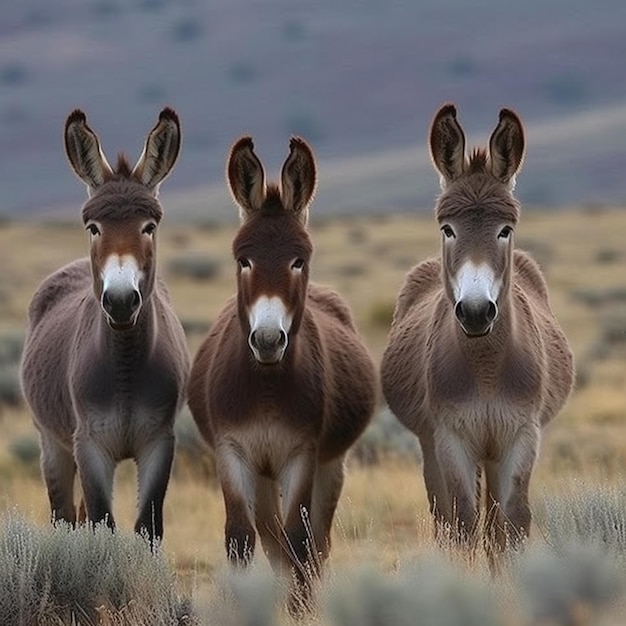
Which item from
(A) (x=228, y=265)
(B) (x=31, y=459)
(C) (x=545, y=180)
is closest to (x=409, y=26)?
(C) (x=545, y=180)

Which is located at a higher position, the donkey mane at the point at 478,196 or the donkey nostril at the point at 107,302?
the donkey mane at the point at 478,196

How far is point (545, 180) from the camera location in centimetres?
9475

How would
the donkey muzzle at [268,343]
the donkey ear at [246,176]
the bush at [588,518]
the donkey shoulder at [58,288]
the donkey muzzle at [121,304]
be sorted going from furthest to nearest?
the donkey shoulder at [58,288] < the donkey ear at [246,176] < the donkey muzzle at [121,304] < the donkey muzzle at [268,343] < the bush at [588,518]

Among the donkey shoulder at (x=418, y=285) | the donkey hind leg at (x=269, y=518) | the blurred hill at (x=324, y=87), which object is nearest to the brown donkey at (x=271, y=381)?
the donkey hind leg at (x=269, y=518)

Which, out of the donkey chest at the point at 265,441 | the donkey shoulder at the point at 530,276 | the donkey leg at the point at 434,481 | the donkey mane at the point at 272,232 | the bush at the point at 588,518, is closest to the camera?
the bush at the point at 588,518

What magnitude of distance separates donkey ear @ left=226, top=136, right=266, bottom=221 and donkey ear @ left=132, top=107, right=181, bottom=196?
0.54 metres

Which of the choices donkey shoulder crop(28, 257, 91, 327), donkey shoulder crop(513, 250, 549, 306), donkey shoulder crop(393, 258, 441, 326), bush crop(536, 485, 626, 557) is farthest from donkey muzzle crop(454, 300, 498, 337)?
donkey shoulder crop(28, 257, 91, 327)

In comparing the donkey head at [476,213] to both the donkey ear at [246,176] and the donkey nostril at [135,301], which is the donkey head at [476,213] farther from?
the donkey nostril at [135,301]

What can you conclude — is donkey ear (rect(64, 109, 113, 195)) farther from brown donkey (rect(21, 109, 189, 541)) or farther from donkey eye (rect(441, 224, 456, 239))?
donkey eye (rect(441, 224, 456, 239))

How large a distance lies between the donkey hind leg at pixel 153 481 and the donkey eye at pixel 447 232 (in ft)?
6.53

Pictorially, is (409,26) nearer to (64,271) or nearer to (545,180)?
(545,180)

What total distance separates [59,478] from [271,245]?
9.35 feet

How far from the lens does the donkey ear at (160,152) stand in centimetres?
819

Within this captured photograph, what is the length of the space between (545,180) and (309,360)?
88565mm
